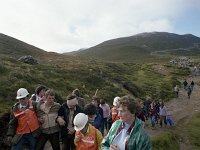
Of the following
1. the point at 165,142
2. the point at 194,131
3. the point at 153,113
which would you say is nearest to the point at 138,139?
the point at 165,142

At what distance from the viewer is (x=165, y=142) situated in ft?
67.1

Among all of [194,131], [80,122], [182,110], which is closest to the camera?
[80,122]

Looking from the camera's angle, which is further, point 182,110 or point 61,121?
point 182,110

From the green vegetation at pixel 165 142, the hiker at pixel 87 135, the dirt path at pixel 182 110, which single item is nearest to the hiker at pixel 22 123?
the hiker at pixel 87 135

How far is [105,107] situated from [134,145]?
9184 mm

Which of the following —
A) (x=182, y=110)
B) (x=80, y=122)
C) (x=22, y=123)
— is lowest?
(x=182, y=110)

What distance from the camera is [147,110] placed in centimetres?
2645

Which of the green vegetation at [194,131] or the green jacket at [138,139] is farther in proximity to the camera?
the green vegetation at [194,131]

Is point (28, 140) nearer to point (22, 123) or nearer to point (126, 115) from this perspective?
point (22, 123)

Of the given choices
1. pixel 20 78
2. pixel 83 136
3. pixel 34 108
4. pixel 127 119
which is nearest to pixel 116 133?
pixel 127 119

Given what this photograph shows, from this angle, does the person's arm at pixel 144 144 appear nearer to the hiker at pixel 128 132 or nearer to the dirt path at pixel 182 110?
the hiker at pixel 128 132

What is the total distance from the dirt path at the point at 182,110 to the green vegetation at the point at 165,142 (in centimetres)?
56

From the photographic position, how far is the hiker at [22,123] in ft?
31.0

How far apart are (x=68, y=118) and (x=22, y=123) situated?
1.27 m
